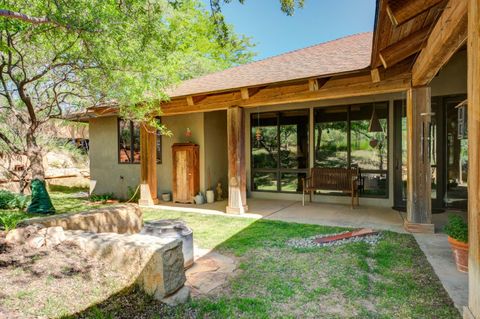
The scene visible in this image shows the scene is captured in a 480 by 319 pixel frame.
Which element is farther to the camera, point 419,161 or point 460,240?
point 419,161

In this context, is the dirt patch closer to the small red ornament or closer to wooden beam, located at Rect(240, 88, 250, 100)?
wooden beam, located at Rect(240, 88, 250, 100)

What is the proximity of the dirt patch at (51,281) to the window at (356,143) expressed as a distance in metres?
6.21

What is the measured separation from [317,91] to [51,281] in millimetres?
4983

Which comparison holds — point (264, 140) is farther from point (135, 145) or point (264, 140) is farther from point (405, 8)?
point (405, 8)

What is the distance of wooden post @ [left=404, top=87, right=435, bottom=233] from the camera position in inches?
189

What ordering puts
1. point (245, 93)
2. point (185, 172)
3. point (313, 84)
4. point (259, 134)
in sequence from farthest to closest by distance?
point (259, 134) < point (185, 172) < point (245, 93) < point (313, 84)

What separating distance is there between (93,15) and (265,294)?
15.5ft

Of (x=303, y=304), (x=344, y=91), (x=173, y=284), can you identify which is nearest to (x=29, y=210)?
(x=173, y=284)

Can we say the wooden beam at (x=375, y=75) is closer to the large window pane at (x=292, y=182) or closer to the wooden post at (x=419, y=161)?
the wooden post at (x=419, y=161)

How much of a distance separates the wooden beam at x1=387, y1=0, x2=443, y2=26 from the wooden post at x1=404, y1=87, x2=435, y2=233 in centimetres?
217

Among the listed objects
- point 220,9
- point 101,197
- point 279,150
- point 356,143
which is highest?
point 220,9

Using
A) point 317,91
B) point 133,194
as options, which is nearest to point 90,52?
point 317,91

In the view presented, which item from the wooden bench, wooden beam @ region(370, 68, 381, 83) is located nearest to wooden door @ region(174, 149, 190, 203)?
the wooden bench

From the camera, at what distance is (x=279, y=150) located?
27.9 ft
